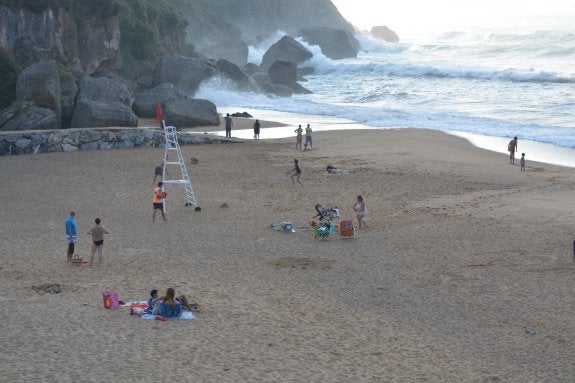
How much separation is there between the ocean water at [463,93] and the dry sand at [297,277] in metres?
14.0

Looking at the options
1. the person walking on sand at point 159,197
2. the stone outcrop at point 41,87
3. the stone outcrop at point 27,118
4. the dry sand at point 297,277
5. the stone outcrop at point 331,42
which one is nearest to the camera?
the dry sand at point 297,277

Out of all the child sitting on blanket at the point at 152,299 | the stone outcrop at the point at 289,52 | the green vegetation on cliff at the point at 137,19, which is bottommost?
the child sitting on blanket at the point at 152,299

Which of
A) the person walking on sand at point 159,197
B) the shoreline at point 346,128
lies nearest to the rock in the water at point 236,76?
the shoreline at point 346,128

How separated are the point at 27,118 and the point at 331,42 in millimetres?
89009

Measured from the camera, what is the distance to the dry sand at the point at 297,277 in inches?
470

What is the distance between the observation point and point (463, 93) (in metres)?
59.4

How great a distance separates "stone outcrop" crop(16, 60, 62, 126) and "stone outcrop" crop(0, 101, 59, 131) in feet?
2.20

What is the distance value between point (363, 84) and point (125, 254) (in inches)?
2272

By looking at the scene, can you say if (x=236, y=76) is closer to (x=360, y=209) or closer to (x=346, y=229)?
(x=360, y=209)

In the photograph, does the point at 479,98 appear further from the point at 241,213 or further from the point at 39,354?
the point at 39,354

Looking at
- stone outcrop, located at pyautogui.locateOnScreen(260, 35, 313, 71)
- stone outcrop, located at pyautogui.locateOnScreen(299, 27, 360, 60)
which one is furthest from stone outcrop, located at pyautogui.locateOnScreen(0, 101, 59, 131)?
stone outcrop, located at pyautogui.locateOnScreen(299, 27, 360, 60)

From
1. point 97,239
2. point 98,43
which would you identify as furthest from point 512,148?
point 98,43

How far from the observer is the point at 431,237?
19766 mm

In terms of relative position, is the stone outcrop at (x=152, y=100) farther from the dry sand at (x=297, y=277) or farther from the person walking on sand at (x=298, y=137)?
the dry sand at (x=297, y=277)
